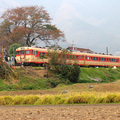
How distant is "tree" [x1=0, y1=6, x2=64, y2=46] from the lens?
5100 cm

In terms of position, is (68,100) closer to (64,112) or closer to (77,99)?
(77,99)

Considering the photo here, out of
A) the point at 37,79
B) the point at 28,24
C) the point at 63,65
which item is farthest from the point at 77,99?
the point at 28,24

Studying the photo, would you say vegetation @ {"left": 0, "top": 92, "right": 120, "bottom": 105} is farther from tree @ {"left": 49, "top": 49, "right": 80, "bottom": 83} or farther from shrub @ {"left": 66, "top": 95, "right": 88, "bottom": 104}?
tree @ {"left": 49, "top": 49, "right": 80, "bottom": 83}

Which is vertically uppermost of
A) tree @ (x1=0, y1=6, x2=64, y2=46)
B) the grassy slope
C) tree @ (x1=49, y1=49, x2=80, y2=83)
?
tree @ (x1=0, y1=6, x2=64, y2=46)

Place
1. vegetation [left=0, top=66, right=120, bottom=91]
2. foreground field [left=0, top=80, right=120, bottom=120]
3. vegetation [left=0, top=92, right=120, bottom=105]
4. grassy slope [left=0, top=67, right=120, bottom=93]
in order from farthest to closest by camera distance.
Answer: vegetation [left=0, top=66, right=120, bottom=91]
grassy slope [left=0, top=67, right=120, bottom=93]
vegetation [left=0, top=92, right=120, bottom=105]
foreground field [left=0, top=80, right=120, bottom=120]

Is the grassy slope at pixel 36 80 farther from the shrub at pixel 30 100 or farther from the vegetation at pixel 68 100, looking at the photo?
the shrub at pixel 30 100

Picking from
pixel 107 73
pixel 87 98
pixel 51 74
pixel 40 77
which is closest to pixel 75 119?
pixel 87 98

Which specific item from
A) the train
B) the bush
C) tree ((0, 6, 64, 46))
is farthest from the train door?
tree ((0, 6, 64, 46))

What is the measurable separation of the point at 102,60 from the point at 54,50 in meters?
13.7

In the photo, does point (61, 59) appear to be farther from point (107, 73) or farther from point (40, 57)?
point (107, 73)

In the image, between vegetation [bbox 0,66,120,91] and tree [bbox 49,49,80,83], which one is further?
tree [bbox 49,49,80,83]

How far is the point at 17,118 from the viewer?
398 inches

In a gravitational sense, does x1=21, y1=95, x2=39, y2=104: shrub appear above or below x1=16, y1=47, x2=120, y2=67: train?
below

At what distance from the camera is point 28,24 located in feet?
172
